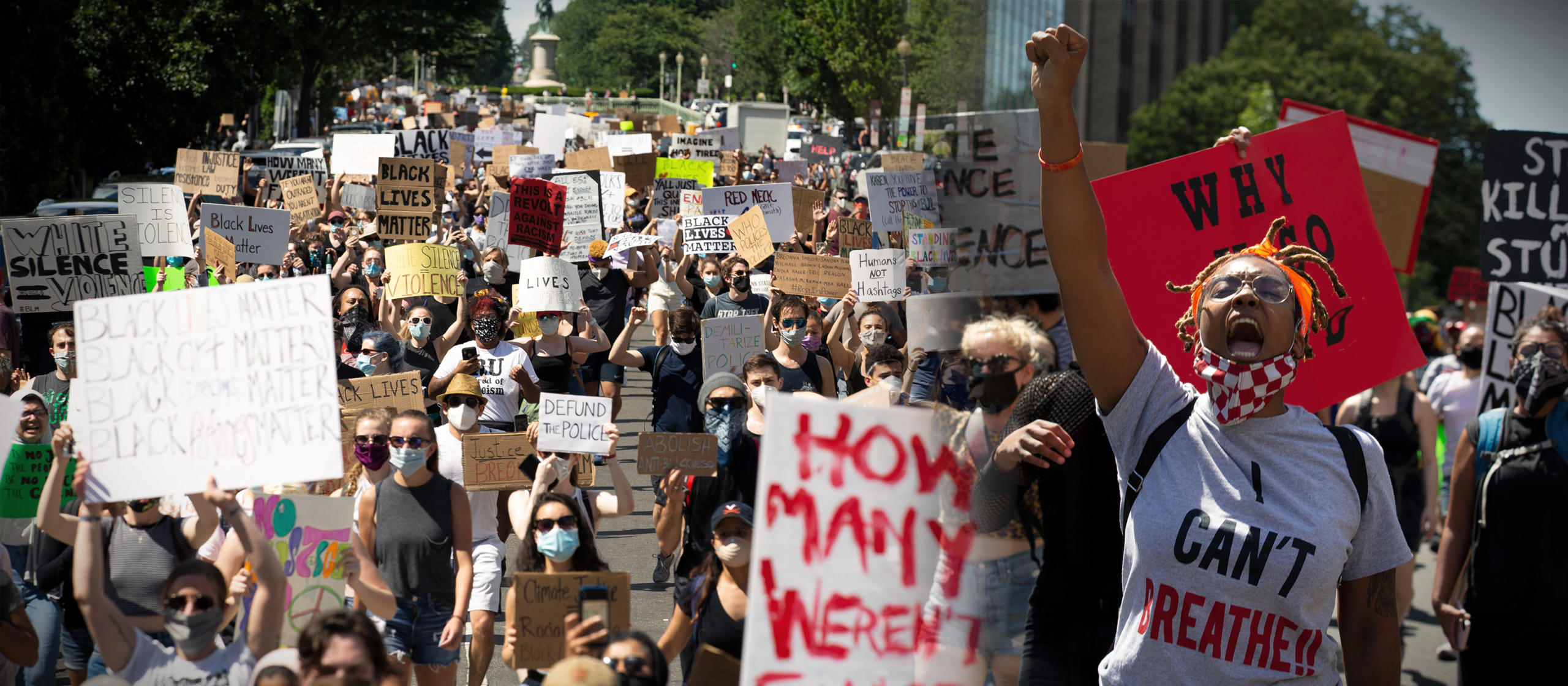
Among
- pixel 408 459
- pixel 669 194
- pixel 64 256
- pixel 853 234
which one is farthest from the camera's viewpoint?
pixel 669 194

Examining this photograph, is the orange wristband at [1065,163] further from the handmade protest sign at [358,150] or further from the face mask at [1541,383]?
the handmade protest sign at [358,150]

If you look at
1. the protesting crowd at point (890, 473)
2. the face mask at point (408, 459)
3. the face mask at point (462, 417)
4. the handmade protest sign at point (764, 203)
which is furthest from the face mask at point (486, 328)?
the handmade protest sign at point (764, 203)

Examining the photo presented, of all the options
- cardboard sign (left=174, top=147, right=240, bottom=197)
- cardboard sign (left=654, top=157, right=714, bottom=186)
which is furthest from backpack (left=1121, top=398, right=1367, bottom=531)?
cardboard sign (left=654, top=157, right=714, bottom=186)

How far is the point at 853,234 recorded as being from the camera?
13078mm

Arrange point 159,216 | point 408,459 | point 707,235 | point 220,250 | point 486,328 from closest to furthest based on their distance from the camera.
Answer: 1. point 408,459
2. point 486,328
3. point 220,250
4. point 159,216
5. point 707,235

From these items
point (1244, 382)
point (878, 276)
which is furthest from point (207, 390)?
point (878, 276)

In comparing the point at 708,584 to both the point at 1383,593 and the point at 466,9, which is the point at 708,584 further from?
the point at 466,9

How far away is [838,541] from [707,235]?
33.6 feet

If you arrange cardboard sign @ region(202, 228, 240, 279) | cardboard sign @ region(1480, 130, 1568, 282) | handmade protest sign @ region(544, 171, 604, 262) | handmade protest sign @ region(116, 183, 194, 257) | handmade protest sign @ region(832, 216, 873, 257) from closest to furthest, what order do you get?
cardboard sign @ region(1480, 130, 1568, 282)
cardboard sign @ region(202, 228, 240, 279)
handmade protest sign @ region(116, 183, 194, 257)
handmade protest sign @ region(832, 216, 873, 257)
handmade protest sign @ region(544, 171, 604, 262)

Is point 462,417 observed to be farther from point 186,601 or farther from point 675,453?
point 186,601

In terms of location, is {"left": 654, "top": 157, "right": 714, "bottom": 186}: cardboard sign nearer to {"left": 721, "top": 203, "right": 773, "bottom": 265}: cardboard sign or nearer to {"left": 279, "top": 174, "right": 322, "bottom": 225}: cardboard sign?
{"left": 279, "top": 174, "right": 322, "bottom": 225}: cardboard sign

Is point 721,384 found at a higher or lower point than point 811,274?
lower

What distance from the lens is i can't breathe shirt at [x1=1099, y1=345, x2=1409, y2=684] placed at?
2.74 metres

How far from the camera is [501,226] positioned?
45.0 ft
